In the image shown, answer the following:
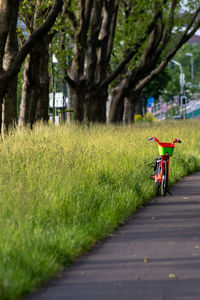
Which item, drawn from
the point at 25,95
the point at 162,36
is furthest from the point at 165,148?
the point at 162,36

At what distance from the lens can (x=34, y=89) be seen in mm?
24500

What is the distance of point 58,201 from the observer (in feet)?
29.1

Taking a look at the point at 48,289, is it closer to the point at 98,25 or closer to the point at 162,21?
the point at 98,25

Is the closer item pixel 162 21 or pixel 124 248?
pixel 124 248

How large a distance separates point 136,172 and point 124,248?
5.83m

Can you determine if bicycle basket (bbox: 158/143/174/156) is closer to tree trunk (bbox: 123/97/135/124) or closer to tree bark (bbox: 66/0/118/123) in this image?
tree bark (bbox: 66/0/118/123)

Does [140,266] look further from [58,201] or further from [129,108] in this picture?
[129,108]

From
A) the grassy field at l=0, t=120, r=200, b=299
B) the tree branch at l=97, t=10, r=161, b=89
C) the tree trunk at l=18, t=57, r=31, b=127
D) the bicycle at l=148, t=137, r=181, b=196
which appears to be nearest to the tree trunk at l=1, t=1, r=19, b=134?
the tree trunk at l=18, t=57, r=31, b=127

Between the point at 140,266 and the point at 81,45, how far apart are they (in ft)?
72.0

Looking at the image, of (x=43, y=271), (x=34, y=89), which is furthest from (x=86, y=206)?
(x=34, y=89)

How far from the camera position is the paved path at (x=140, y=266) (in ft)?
18.3

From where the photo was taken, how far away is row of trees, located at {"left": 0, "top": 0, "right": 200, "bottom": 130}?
1946 centimetres

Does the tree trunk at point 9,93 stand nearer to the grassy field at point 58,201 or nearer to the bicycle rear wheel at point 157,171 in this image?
the grassy field at point 58,201

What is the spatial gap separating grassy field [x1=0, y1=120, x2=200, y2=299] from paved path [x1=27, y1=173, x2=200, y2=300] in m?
0.18
